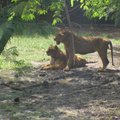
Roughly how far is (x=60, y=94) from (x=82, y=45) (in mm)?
3345

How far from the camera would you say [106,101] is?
26.5 feet

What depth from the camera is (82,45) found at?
11852 millimetres

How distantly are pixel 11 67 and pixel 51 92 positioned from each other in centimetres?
302

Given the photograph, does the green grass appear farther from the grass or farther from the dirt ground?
the dirt ground

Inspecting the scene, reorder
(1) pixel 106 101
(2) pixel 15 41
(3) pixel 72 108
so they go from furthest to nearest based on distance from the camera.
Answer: (2) pixel 15 41
(1) pixel 106 101
(3) pixel 72 108

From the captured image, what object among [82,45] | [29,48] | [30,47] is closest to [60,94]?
[82,45]

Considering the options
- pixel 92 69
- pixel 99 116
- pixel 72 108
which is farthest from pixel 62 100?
pixel 92 69

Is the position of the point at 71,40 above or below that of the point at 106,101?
above

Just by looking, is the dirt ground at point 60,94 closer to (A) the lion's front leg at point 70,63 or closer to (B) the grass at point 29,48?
(A) the lion's front leg at point 70,63

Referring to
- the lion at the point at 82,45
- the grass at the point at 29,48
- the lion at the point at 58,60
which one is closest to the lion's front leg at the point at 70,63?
the lion at the point at 82,45

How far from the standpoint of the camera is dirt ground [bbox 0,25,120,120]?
23.7 feet

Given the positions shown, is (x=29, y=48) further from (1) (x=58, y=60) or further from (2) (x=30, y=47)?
(1) (x=58, y=60)

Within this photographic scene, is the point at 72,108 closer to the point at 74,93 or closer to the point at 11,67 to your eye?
the point at 74,93

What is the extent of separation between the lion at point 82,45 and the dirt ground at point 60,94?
320 millimetres
